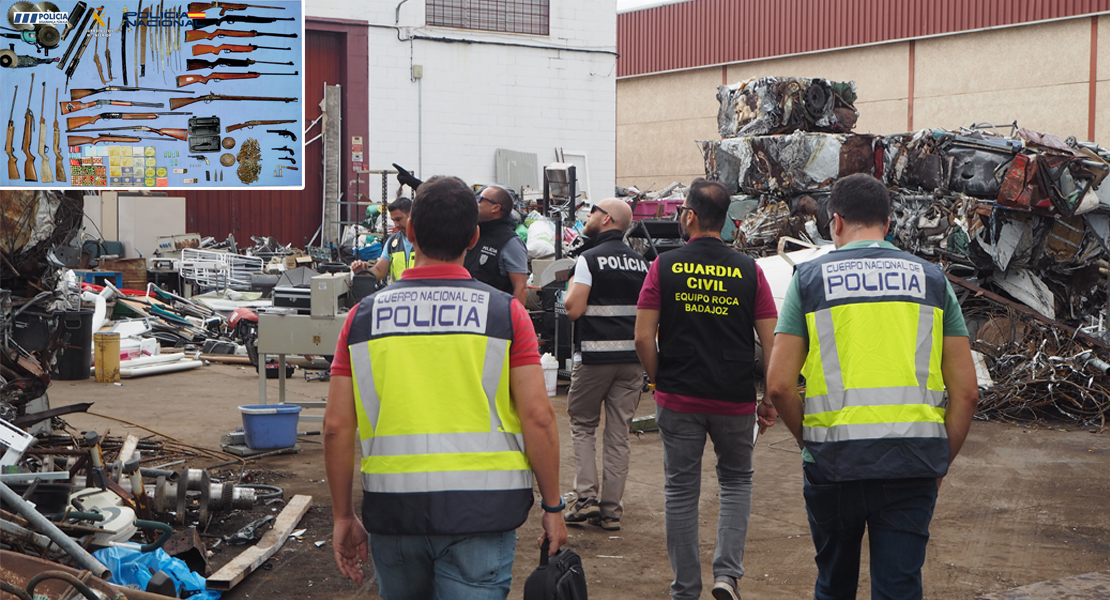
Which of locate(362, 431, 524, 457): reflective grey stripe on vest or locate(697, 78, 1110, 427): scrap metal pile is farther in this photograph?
locate(697, 78, 1110, 427): scrap metal pile

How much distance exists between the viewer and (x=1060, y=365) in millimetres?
8828

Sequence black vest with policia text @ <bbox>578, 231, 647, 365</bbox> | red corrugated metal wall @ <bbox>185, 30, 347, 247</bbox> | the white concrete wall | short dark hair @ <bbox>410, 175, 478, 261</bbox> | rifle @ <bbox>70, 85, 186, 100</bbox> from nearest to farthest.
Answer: short dark hair @ <bbox>410, 175, 478, 261</bbox> < rifle @ <bbox>70, 85, 186, 100</bbox> < black vest with policia text @ <bbox>578, 231, 647, 365</bbox> < red corrugated metal wall @ <bbox>185, 30, 347, 247</bbox> < the white concrete wall

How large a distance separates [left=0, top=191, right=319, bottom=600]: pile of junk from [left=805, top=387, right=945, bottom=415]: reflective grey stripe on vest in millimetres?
2536

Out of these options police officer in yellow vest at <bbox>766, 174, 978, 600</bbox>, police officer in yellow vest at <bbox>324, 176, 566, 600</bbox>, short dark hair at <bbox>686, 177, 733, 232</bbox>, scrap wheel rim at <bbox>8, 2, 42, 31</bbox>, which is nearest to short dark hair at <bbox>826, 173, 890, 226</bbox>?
police officer in yellow vest at <bbox>766, 174, 978, 600</bbox>

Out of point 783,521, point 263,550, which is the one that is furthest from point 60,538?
point 783,521

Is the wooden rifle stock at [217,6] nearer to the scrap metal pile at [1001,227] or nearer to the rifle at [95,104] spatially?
the rifle at [95,104]

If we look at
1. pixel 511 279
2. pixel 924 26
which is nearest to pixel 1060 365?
pixel 511 279

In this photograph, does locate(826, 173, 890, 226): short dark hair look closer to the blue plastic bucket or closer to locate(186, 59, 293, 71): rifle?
locate(186, 59, 293, 71): rifle

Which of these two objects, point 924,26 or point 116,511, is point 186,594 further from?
point 924,26

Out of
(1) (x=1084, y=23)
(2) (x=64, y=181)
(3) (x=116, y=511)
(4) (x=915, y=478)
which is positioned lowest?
(3) (x=116, y=511)

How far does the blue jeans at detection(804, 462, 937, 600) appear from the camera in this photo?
2842 mm

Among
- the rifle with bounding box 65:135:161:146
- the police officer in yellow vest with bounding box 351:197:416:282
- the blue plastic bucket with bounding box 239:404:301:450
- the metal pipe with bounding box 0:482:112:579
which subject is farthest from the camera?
the police officer in yellow vest with bounding box 351:197:416:282

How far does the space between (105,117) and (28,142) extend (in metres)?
0.38

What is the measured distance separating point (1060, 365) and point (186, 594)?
7.79 metres
